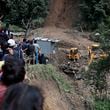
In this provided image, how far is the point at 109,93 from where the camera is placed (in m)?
18.0

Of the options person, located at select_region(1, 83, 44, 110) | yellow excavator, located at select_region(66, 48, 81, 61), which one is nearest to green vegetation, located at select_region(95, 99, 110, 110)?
yellow excavator, located at select_region(66, 48, 81, 61)

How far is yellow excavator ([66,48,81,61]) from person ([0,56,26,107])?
2027 centimetres

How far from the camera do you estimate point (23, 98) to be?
3148mm

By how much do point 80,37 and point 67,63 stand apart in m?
5.84

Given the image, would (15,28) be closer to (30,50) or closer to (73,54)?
(73,54)

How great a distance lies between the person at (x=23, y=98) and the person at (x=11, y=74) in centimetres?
60

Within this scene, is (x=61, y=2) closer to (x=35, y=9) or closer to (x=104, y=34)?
(x=35, y=9)

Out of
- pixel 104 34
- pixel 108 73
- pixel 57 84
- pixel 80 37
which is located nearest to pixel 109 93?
pixel 108 73

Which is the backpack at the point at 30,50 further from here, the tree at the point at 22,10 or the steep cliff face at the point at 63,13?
the steep cliff face at the point at 63,13

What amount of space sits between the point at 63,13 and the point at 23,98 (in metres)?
31.5

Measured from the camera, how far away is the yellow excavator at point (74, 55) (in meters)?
24.3

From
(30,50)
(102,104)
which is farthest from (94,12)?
(30,50)

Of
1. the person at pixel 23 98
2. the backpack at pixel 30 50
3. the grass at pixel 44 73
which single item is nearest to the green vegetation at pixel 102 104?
the grass at pixel 44 73

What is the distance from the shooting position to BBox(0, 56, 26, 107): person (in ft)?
12.7
